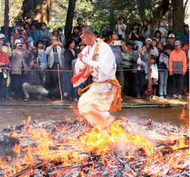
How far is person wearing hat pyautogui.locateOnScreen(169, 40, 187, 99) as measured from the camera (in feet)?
37.0

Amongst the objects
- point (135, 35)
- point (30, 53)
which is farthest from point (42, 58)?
point (135, 35)

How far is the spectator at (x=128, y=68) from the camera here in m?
11.0

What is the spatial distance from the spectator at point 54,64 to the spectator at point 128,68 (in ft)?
7.67

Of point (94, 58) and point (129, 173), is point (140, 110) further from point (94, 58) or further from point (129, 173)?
point (129, 173)

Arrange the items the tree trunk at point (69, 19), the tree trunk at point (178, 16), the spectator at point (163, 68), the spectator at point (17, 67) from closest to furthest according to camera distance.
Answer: the spectator at point (17, 67), the spectator at point (163, 68), the tree trunk at point (178, 16), the tree trunk at point (69, 19)

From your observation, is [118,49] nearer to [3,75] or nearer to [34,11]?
[3,75]

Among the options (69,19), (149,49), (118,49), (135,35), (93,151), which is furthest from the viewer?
(69,19)

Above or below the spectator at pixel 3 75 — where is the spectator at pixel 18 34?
above

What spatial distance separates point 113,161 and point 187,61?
8.46 m

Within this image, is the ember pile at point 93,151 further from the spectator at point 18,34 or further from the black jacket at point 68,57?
the spectator at point 18,34

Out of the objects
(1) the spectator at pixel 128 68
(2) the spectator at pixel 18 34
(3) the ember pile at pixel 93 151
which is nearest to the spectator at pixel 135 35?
(1) the spectator at pixel 128 68

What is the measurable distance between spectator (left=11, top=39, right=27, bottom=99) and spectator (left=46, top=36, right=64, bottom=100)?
90 centimetres

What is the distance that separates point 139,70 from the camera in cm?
1123

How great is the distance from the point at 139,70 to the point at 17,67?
4.45 metres
